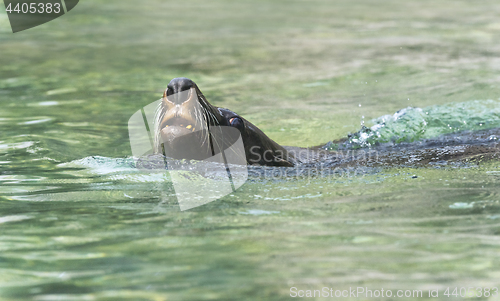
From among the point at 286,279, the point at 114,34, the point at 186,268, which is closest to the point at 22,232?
the point at 186,268

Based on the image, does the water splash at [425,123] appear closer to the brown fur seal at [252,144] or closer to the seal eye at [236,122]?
the brown fur seal at [252,144]

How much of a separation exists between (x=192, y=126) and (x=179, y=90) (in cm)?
25

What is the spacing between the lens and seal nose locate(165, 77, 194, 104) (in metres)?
3.45

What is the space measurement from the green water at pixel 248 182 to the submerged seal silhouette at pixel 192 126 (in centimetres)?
31

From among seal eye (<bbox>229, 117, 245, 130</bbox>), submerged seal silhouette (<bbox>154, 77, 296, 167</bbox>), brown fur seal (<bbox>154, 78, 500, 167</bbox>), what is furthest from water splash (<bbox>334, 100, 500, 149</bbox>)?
seal eye (<bbox>229, 117, 245, 130</bbox>)

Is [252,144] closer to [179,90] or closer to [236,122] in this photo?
[236,122]

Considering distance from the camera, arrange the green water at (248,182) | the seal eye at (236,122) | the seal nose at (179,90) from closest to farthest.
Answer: the green water at (248,182) < the seal nose at (179,90) < the seal eye at (236,122)

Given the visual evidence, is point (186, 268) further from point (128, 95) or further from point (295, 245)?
point (128, 95)

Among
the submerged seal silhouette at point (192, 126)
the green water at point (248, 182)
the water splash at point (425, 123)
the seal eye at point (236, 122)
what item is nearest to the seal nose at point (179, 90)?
the submerged seal silhouette at point (192, 126)

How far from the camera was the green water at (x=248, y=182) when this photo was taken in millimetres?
2637

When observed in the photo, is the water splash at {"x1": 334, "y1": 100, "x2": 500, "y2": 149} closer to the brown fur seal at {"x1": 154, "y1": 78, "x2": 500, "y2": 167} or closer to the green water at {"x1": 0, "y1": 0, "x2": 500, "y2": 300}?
the green water at {"x1": 0, "y1": 0, "x2": 500, "y2": 300}

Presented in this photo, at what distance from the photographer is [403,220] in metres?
3.23

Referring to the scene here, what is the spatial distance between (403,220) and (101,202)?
1811 mm

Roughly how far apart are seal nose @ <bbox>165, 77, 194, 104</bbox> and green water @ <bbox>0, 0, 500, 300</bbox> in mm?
640
